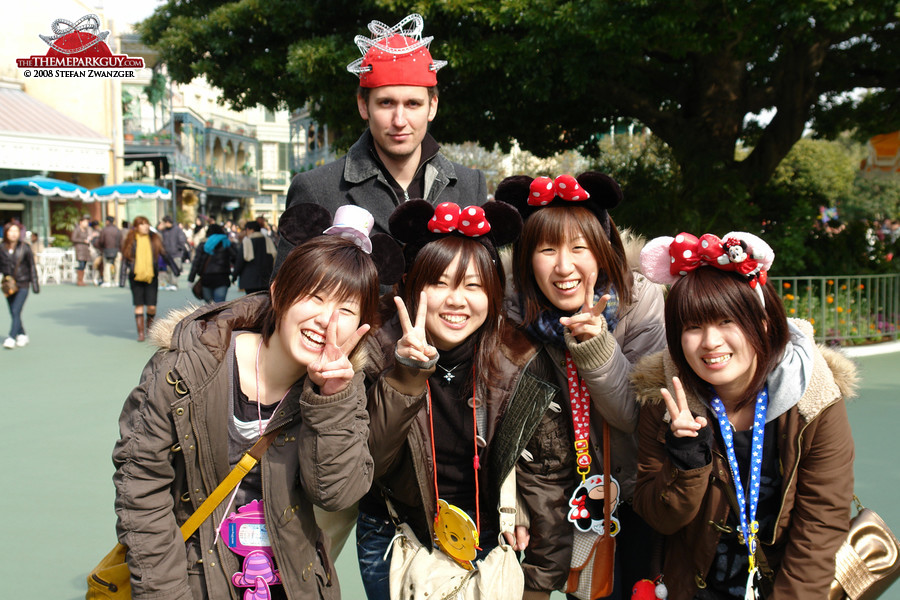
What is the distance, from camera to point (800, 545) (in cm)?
207

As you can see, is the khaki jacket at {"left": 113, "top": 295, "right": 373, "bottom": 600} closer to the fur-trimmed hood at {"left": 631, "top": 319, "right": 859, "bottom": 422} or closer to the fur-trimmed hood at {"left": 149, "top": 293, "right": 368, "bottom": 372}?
the fur-trimmed hood at {"left": 149, "top": 293, "right": 368, "bottom": 372}

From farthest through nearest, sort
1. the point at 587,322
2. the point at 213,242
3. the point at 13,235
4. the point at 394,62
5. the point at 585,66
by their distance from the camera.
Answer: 1. the point at 213,242
2. the point at 13,235
3. the point at 585,66
4. the point at 394,62
5. the point at 587,322

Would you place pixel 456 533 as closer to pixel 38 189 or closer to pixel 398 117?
pixel 398 117

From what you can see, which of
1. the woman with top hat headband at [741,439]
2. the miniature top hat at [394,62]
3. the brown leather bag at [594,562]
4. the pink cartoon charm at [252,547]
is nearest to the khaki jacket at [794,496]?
the woman with top hat headband at [741,439]

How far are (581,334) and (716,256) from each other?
46 cm

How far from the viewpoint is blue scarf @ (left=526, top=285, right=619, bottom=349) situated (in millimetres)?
2438

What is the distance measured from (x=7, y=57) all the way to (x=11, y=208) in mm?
6601

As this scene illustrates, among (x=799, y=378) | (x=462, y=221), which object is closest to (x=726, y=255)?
(x=799, y=378)

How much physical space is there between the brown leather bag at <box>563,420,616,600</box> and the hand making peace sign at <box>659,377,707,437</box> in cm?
44

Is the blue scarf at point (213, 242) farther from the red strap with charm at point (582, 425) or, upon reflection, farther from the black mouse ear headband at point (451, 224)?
the red strap with charm at point (582, 425)

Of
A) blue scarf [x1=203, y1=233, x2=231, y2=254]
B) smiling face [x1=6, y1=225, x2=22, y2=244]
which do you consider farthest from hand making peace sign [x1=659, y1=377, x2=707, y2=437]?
smiling face [x1=6, y1=225, x2=22, y2=244]

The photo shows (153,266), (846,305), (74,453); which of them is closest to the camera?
(74,453)

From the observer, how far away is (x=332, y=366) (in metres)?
2.01

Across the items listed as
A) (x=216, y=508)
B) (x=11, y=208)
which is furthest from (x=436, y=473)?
(x=11, y=208)
